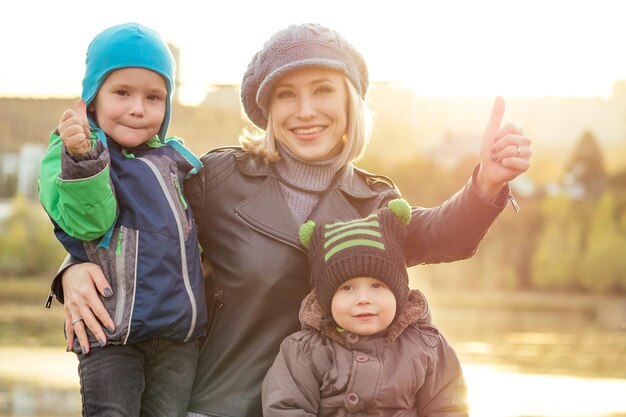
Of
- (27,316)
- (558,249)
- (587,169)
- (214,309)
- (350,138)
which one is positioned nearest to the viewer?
(214,309)

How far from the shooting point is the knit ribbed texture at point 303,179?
3.59 metres

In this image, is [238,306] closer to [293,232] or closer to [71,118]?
[293,232]

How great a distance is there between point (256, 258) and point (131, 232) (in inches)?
17.2

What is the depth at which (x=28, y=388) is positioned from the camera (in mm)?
10141

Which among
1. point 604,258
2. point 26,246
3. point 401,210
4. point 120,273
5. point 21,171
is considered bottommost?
point 120,273

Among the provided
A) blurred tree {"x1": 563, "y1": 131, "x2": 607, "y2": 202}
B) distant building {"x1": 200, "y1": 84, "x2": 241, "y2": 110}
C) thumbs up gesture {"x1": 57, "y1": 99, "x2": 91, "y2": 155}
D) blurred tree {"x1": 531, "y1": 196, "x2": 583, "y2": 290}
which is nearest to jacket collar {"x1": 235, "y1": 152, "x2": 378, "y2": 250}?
thumbs up gesture {"x1": 57, "y1": 99, "x2": 91, "y2": 155}

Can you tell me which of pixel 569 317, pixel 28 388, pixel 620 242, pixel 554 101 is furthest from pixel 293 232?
pixel 554 101

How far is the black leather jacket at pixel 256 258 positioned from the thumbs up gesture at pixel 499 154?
0.06 metres

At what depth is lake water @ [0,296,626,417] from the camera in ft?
30.8

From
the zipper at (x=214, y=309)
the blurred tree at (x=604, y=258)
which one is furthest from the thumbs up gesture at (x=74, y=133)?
the blurred tree at (x=604, y=258)

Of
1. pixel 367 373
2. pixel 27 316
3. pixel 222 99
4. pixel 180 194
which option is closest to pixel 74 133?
pixel 180 194

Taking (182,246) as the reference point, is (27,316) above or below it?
above

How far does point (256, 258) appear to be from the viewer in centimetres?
343

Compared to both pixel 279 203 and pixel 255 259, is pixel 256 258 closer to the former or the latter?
pixel 255 259
